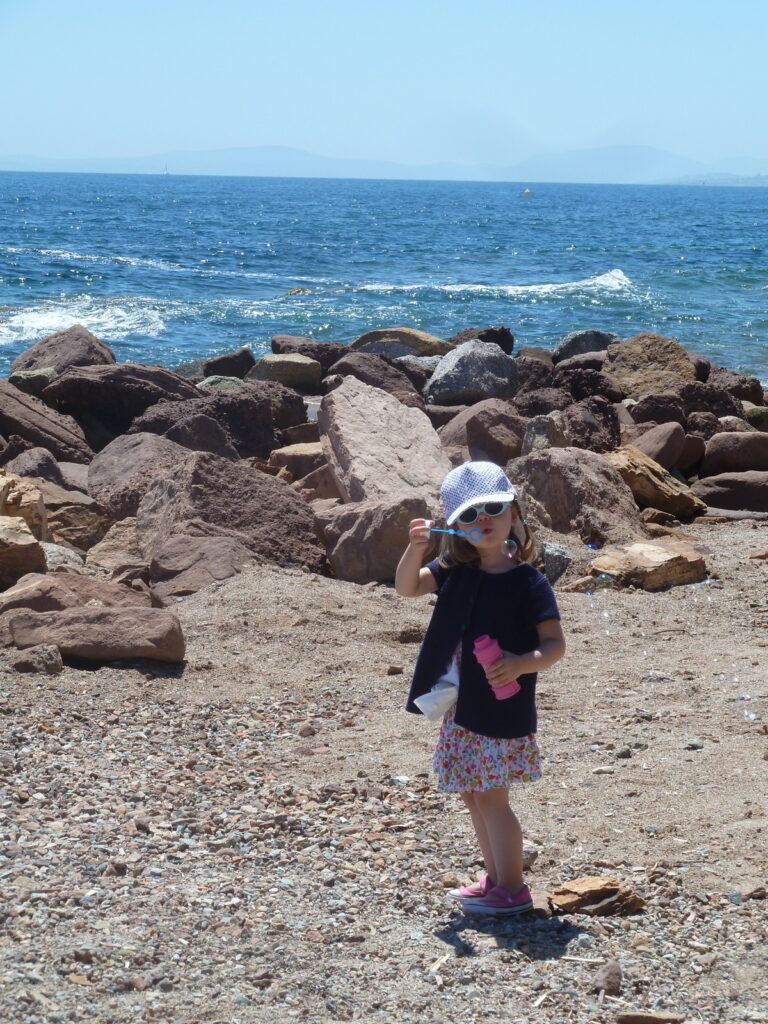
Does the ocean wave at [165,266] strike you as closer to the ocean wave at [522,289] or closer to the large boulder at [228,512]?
the ocean wave at [522,289]

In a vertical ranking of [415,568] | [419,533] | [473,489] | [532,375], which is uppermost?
[473,489]

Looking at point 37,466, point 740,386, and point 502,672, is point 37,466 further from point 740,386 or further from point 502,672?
point 740,386

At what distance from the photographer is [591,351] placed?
18828 mm

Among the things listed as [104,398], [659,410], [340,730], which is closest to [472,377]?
[659,410]

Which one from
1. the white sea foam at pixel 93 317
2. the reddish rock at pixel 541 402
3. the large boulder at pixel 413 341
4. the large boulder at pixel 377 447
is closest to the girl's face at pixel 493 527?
the large boulder at pixel 377 447

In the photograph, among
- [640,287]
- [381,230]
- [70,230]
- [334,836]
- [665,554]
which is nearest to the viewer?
[334,836]

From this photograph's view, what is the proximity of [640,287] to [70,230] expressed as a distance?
27.8 m

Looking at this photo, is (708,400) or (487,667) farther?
(708,400)

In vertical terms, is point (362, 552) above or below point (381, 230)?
below

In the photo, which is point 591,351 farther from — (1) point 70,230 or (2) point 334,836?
(1) point 70,230

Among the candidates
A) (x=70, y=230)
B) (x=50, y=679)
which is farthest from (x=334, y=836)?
(x=70, y=230)

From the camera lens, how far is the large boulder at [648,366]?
14562 millimetres

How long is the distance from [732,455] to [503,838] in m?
8.02

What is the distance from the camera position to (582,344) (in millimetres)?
19094
